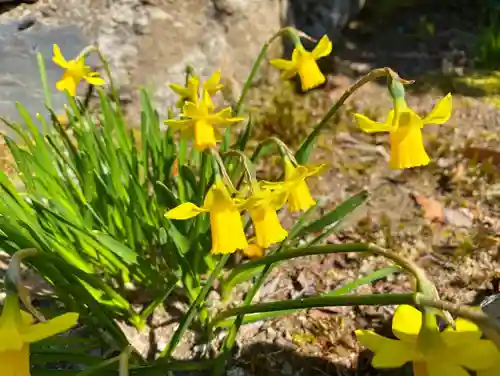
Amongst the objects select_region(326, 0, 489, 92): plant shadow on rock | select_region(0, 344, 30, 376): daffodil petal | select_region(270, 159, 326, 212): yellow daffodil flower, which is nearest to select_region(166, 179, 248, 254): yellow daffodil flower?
select_region(270, 159, 326, 212): yellow daffodil flower

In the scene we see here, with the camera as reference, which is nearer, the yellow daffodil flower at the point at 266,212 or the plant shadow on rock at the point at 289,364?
the yellow daffodil flower at the point at 266,212

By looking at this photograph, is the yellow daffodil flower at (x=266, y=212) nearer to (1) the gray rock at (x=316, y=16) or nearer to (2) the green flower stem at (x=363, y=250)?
(2) the green flower stem at (x=363, y=250)

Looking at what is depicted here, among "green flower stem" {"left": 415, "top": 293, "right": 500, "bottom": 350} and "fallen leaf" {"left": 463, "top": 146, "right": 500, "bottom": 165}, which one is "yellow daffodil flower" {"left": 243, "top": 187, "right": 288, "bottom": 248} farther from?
"fallen leaf" {"left": 463, "top": 146, "right": 500, "bottom": 165}

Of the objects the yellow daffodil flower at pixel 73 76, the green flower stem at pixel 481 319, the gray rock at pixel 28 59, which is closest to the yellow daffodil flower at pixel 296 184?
the green flower stem at pixel 481 319

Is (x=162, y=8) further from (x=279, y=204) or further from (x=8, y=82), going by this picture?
(x=279, y=204)

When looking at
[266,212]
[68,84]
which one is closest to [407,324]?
[266,212]

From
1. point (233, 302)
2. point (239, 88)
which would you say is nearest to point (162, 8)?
point (239, 88)

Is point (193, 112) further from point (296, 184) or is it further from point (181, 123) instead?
point (296, 184)
